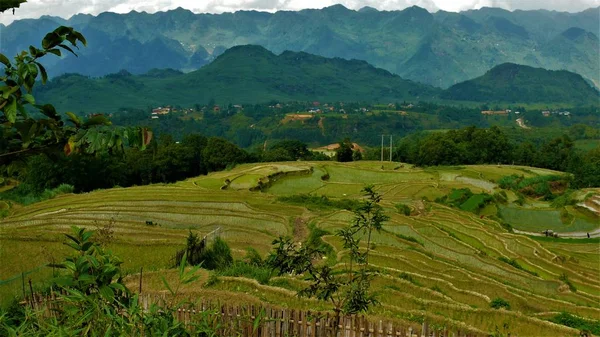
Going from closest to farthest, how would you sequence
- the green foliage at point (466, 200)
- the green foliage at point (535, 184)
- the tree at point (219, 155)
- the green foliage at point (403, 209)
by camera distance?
the green foliage at point (403, 209)
the green foliage at point (466, 200)
the green foliage at point (535, 184)
the tree at point (219, 155)

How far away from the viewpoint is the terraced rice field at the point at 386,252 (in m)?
13.9

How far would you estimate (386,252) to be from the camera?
2331cm

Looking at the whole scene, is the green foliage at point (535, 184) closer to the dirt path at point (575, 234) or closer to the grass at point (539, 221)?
the grass at point (539, 221)

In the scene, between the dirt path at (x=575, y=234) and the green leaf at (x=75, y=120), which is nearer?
the green leaf at (x=75, y=120)

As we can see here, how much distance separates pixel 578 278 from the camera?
80.0 feet

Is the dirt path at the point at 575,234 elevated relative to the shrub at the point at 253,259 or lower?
lower

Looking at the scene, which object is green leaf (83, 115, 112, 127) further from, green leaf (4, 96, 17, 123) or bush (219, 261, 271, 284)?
bush (219, 261, 271, 284)

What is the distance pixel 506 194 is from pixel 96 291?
5219 centimetres

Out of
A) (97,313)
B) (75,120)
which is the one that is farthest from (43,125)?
(97,313)

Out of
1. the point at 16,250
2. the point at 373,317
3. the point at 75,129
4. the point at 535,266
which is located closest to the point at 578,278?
the point at 535,266

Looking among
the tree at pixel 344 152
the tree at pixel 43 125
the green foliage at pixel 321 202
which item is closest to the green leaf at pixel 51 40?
the tree at pixel 43 125

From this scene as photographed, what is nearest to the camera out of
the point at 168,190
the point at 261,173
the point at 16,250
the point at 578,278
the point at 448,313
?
the point at 448,313

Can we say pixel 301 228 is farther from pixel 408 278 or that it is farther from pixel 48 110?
pixel 48 110

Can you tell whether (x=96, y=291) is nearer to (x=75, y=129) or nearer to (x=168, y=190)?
(x=75, y=129)
